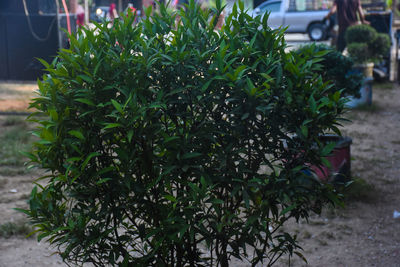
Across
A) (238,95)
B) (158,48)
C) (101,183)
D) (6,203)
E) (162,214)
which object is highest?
(158,48)

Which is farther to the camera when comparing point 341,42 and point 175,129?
point 341,42

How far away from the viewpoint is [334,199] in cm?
262

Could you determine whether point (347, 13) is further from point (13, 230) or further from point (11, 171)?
point (13, 230)

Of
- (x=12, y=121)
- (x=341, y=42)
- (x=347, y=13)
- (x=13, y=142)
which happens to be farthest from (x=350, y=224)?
(x=341, y=42)

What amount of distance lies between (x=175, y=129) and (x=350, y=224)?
2852 mm

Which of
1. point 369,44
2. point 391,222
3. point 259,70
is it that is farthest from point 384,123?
point 259,70

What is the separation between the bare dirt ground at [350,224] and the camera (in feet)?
13.7

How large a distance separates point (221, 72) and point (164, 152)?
0.49 metres

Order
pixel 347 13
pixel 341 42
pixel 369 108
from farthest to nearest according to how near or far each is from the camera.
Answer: pixel 341 42
pixel 347 13
pixel 369 108

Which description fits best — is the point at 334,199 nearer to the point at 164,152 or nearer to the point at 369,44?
the point at 164,152

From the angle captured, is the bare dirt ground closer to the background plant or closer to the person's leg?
the background plant

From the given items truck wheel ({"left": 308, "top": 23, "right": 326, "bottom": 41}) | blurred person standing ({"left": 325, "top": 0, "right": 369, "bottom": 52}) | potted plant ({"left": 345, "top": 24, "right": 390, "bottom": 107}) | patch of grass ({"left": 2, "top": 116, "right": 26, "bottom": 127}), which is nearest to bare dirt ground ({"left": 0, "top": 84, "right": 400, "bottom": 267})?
patch of grass ({"left": 2, "top": 116, "right": 26, "bottom": 127})

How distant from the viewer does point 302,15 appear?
76.9 ft

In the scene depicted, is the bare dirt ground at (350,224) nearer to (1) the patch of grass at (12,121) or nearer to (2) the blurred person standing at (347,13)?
(1) the patch of grass at (12,121)
